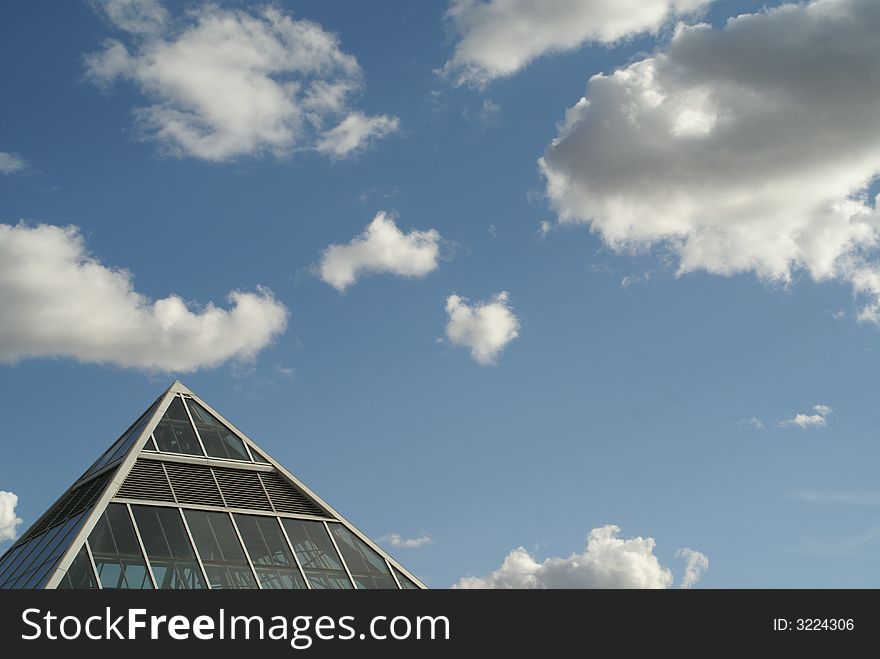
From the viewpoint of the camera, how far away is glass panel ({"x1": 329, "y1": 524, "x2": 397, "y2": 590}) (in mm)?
40438

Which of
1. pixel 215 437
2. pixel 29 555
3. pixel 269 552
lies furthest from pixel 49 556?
pixel 215 437

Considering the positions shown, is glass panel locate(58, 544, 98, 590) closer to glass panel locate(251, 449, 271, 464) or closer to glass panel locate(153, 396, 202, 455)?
glass panel locate(153, 396, 202, 455)

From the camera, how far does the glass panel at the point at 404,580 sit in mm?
41312

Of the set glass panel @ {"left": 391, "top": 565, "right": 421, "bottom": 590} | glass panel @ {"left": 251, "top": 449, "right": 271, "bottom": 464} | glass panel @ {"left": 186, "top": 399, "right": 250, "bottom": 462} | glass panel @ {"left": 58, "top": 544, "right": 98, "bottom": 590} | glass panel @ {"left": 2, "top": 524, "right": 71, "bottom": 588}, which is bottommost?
glass panel @ {"left": 58, "top": 544, "right": 98, "bottom": 590}

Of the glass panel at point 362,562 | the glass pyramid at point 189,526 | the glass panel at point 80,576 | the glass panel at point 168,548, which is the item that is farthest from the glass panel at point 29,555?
the glass panel at point 362,562

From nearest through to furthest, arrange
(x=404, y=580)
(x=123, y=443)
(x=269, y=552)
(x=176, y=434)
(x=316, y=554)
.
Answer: (x=269, y=552)
(x=316, y=554)
(x=404, y=580)
(x=176, y=434)
(x=123, y=443)

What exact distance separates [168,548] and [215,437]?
9.01 m

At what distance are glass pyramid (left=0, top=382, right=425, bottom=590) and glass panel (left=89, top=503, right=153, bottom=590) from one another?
42mm

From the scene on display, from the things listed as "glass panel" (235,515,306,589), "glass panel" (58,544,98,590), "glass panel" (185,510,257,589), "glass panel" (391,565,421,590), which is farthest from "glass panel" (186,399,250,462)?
"glass panel" (58,544,98,590)

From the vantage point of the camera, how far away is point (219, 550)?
37.7 meters

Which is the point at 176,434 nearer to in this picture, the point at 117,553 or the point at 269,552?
the point at 269,552
